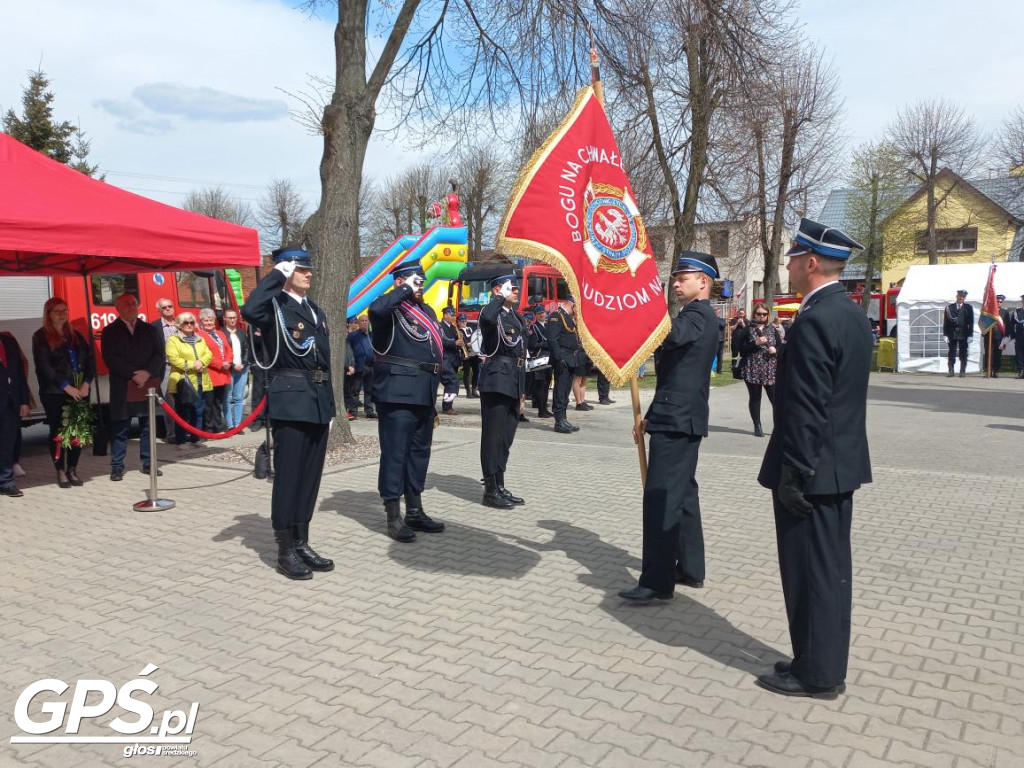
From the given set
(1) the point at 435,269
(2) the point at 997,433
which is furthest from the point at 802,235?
(1) the point at 435,269

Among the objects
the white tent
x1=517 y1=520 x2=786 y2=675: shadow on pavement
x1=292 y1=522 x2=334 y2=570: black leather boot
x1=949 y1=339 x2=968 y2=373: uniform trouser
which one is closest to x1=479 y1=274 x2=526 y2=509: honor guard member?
x1=517 y1=520 x2=786 y2=675: shadow on pavement

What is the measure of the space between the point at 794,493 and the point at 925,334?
23.5m

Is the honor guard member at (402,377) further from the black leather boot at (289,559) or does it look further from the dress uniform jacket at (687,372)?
the dress uniform jacket at (687,372)

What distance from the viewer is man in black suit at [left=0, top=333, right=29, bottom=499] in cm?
796

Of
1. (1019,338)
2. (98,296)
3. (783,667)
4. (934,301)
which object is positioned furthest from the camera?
(934,301)

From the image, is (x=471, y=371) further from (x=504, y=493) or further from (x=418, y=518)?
(x=418, y=518)

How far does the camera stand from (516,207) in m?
4.77

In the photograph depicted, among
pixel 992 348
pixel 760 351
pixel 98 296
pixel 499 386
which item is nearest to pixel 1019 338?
pixel 992 348

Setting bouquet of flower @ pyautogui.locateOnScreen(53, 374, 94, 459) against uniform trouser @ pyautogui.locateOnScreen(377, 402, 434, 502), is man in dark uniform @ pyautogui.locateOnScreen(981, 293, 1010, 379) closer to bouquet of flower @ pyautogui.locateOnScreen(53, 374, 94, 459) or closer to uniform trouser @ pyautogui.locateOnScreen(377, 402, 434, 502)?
uniform trouser @ pyautogui.locateOnScreen(377, 402, 434, 502)

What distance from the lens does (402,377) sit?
6.17 meters

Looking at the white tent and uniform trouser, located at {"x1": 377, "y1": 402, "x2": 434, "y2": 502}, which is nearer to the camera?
uniform trouser, located at {"x1": 377, "y1": 402, "x2": 434, "y2": 502}

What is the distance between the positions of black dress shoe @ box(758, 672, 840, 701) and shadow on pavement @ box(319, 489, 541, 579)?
6.78ft

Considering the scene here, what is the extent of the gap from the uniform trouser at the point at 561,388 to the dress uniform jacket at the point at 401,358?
254 inches

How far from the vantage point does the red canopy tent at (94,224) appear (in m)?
6.73
